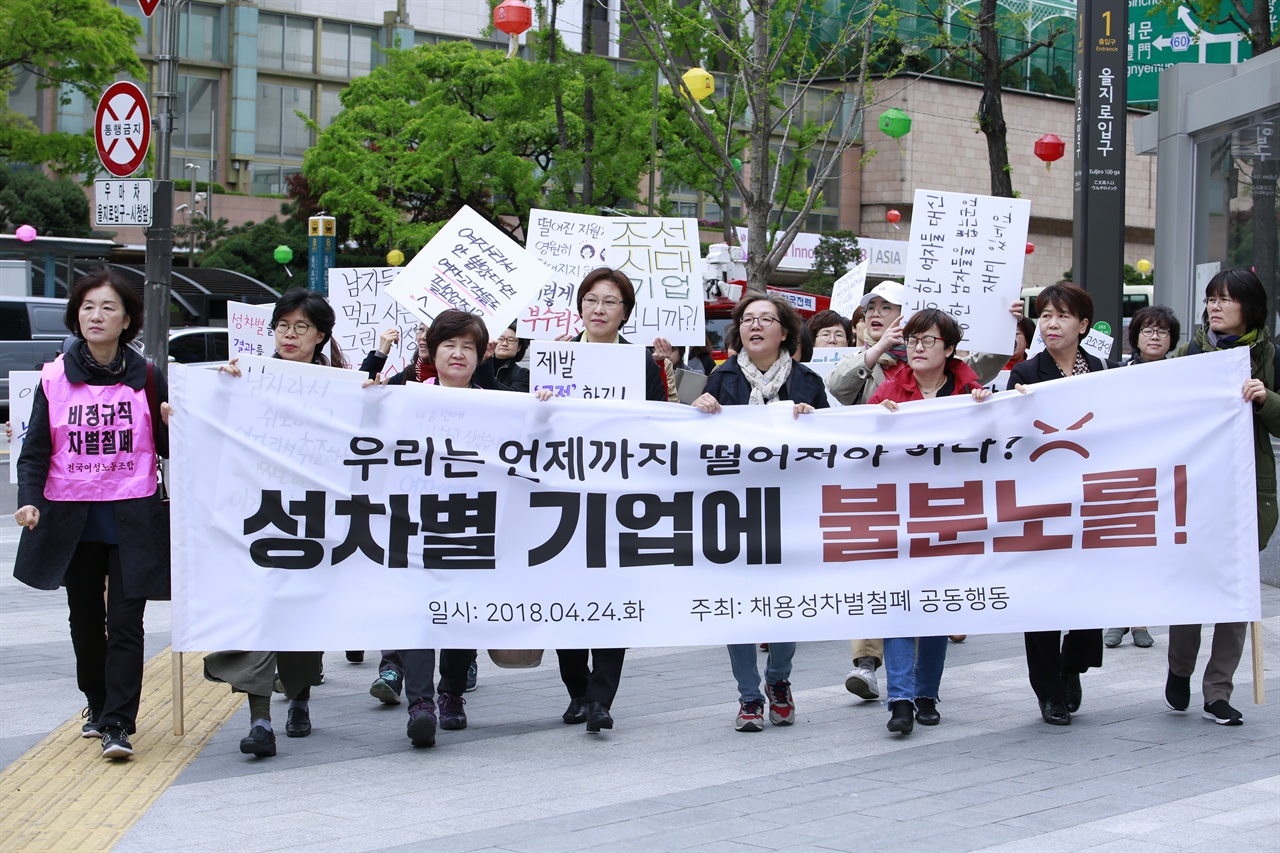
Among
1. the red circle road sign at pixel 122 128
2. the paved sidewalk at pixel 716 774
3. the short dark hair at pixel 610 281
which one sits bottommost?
the paved sidewalk at pixel 716 774

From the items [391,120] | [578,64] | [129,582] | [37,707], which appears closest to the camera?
[129,582]

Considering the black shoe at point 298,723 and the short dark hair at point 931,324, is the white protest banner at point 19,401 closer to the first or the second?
the black shoe at point 298,723

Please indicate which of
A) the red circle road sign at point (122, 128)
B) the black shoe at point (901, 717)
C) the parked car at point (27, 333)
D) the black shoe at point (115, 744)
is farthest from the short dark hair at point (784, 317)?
the parked car at point (27, 333)

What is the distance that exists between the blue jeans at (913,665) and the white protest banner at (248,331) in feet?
21.4

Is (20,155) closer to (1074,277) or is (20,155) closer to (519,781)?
(1074,277)

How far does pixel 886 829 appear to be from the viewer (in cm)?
458

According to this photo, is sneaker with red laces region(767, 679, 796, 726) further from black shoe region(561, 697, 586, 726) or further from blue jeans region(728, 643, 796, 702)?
black shoe region(561, 697, 586, 726)

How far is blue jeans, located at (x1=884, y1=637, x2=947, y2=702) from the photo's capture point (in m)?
5.89

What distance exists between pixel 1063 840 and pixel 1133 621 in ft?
5.42

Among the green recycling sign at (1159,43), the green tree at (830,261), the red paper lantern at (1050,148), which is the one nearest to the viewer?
the green recycling sign at (1159,43)

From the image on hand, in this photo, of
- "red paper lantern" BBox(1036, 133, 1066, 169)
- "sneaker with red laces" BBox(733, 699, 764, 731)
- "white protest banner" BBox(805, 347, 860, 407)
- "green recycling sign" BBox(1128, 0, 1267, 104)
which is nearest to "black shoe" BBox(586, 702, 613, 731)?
"sneaker with red laces" BBox(733, 699, 764, 731)

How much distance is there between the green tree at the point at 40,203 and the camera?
38.4 m

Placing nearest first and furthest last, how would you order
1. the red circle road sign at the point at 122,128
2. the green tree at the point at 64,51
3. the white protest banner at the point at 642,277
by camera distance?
the white protest banner at the point at 642,277 → the red circle road sign at the point at 122,128 → the green tree at the point at 64,51

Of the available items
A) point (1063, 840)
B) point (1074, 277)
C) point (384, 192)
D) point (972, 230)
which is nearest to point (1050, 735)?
point (1063, 840)
